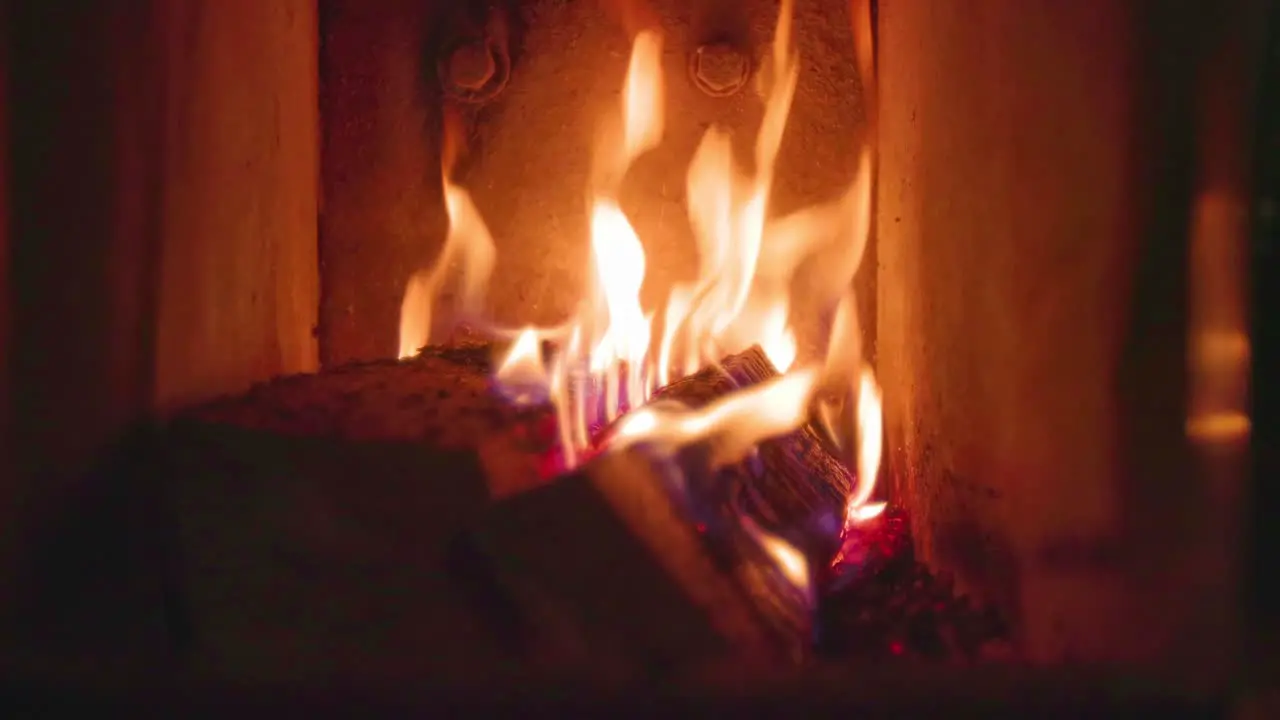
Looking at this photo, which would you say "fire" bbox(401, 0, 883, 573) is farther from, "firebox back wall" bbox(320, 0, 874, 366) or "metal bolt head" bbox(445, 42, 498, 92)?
"metal bolt head" bbox(445, 42, 498, 92)

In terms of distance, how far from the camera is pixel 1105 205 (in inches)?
42.8

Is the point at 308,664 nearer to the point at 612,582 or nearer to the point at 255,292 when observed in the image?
the point at 612,582

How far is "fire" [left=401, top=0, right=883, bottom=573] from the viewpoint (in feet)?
7.04

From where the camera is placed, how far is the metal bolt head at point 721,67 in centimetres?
213

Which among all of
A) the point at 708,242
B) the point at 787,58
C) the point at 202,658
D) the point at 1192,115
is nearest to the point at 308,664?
the point at 202,658

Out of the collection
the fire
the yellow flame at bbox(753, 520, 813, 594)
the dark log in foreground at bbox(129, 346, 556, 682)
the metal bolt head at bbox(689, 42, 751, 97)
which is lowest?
the yellow flame at bbox(753, 520, 813, 594)

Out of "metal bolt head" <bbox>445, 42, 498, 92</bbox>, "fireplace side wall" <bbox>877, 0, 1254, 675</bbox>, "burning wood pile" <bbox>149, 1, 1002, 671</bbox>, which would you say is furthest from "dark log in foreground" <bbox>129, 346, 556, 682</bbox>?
"metal bolt head" <bbox>445, 42, 498, 92</bbox>

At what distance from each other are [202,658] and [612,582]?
0.43 meters

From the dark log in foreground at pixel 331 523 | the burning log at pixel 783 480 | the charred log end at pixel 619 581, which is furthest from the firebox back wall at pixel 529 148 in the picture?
the charred log end at pixel 619 581

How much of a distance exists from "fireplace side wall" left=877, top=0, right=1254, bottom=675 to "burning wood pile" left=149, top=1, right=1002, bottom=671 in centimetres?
21

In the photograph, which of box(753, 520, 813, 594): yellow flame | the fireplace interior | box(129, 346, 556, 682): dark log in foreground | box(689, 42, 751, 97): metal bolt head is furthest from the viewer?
box(689, 42, 751, 97): metal bolt head

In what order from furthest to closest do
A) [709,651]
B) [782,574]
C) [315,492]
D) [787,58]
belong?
[787,58], [782,574], [315,492], [709,651]

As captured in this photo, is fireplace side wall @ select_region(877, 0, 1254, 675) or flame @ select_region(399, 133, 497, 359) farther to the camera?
flame @ select_region(399, 133, 497, 359)

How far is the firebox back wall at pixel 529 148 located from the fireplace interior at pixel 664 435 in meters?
0.12
